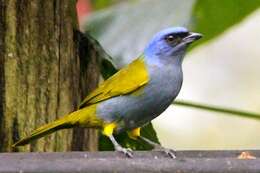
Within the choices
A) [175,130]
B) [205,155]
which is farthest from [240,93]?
[205,155]

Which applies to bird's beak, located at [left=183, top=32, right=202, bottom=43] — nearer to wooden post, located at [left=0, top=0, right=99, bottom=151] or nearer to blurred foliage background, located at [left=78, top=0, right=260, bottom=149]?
wooden post, located at [left=0, top=0, right=99, bottom=151]

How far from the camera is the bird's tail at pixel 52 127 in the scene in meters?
4.25

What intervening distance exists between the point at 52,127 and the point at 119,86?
0.40 m

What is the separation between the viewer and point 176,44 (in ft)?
14.9

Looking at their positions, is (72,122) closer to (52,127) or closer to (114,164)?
(52,127)

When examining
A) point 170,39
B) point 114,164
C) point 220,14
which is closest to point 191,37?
point 170,39

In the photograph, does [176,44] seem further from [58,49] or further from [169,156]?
[169,156]

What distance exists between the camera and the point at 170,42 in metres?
4.56

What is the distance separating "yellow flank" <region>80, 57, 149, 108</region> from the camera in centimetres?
448

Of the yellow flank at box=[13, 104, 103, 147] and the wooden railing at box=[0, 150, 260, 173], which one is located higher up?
the yellow flank at box=[13, 104, 103, 147]

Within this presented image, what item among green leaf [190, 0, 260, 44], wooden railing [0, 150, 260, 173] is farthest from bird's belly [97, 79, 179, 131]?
wooden railing [0, 150, 260, 173]

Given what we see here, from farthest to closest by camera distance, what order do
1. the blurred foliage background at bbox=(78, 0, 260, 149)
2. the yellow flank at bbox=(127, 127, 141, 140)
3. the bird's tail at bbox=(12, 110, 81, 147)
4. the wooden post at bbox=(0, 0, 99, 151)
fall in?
1. the blurred foliage background at bbox=(78, 0, 260, 149)
2. the yellow flank at bbox=(127, 127, 141, 140)
3. the wooden post at bbox=(0, 0, 99, 151)
4. the bird's tail at bbox=(12, 110, 81, 147)

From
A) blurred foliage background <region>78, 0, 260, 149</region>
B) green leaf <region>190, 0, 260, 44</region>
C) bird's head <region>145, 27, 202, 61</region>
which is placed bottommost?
blurred foliage background <region>78, 0, 260, 149</region>

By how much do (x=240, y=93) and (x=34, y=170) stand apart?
723 centimetres
